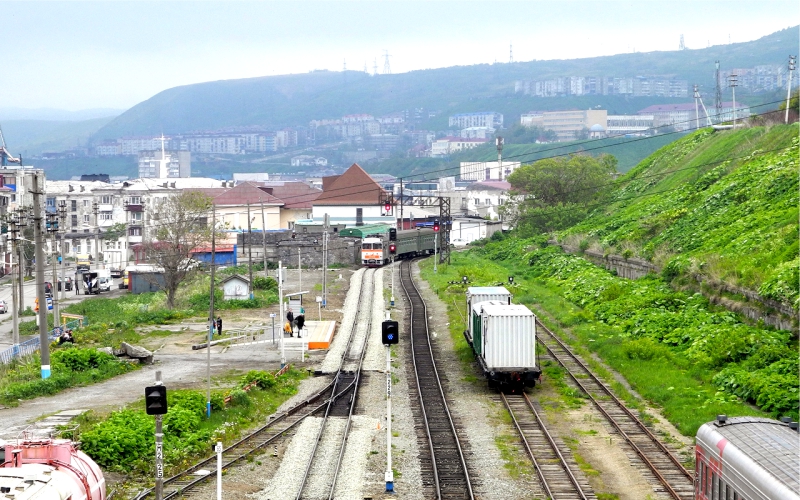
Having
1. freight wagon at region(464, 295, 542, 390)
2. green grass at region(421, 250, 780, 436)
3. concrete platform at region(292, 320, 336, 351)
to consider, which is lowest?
concrete platform at region(292, 320, 336, 351)

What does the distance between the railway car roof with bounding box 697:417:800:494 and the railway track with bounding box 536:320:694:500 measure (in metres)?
3.90

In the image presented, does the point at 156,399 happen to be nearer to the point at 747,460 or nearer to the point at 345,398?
the point at 747,460

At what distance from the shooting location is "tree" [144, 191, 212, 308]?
60375 mm

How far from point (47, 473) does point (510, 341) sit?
58.5 feet

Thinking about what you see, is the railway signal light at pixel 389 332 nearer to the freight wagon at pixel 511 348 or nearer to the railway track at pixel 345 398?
the railway track at pixel 345 398

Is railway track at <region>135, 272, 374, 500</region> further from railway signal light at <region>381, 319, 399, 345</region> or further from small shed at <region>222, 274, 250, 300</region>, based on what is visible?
small shed at <region>222, 274, 250, 300</region>

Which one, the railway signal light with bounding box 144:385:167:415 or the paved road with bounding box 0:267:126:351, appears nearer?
the railway signal light with bounding box 144:385:167:415

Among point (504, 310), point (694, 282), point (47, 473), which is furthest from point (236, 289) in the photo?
point (47, 473)

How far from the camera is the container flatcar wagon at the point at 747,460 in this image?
13328 mm

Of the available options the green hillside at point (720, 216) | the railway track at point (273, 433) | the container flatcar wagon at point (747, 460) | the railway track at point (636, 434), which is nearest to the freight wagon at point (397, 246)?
the green hillside at point (720, 216)

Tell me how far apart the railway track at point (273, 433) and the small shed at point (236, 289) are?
24.2 m

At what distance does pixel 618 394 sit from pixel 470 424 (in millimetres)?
5970

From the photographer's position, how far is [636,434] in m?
25.0

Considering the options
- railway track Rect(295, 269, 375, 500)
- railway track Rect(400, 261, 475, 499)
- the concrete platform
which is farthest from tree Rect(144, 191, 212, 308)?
railway track Rect(400, 261, 475, 499)
